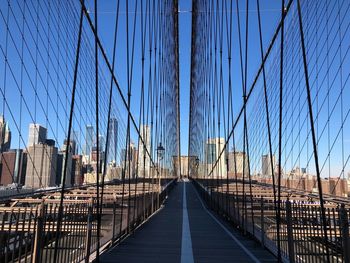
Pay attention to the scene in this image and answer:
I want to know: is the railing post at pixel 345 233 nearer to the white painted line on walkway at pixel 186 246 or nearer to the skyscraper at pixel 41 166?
the white painted line on walkway at pixel 186 246

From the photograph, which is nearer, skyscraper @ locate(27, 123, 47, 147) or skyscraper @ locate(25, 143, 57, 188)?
skyscraper @ locate(25, 143, 57, 188)

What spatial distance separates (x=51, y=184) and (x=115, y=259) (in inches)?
322

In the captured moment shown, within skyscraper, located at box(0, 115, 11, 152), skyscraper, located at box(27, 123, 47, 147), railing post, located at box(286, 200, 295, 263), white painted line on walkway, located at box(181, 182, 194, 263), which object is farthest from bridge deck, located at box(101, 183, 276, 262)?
skyscraper, located at box(27, 123, 47, 147)

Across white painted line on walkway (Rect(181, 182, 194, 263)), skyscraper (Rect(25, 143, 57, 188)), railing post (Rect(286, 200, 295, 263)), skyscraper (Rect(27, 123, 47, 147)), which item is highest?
skyscraper (Rect(27, 123, 47, 147))

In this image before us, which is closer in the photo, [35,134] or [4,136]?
[4,136]

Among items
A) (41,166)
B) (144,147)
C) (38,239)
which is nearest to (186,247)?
(38,239)

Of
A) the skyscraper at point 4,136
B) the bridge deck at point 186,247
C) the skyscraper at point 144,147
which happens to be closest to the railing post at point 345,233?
the bridge deck at point 186,247

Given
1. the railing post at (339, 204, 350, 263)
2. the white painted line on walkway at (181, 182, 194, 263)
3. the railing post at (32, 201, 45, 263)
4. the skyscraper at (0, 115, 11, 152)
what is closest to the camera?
the railing post at (32, 201, 45, 263)

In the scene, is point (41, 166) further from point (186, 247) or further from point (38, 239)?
point (38, 239)

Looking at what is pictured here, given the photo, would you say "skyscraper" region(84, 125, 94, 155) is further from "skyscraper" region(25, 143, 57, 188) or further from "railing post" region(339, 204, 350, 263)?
"railing post" region(339, 204, 350, 263)

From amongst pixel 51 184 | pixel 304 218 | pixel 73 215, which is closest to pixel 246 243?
pixel 304 218

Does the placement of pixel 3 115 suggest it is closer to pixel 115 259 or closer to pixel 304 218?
pixel 115 259

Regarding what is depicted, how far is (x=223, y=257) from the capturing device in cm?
518

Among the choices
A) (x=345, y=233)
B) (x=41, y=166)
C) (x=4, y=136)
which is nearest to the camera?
(x=345, y=233)
